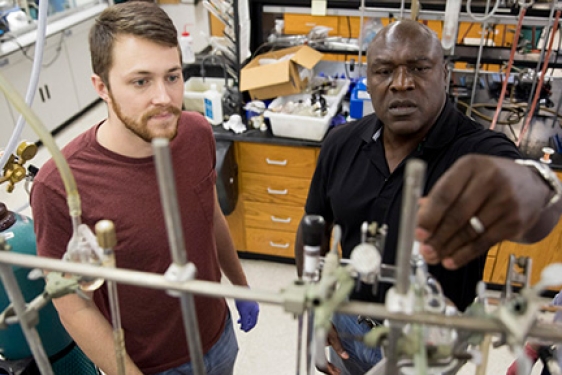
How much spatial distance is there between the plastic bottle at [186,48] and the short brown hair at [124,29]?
5.11 feet

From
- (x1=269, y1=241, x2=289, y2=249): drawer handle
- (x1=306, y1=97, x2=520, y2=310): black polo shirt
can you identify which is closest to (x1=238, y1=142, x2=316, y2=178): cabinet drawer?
(x1=269, y1=241, x2=289, y2=249): drawer handle

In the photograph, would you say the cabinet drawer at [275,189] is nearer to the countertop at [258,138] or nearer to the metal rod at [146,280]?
the countertop at [258,138]

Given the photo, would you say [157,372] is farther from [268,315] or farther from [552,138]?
[552,138]

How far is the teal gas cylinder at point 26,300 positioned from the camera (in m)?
1.28

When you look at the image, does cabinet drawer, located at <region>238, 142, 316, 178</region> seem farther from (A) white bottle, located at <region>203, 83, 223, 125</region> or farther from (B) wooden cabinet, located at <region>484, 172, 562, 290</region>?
(B) wooden cabinet, located at <region>484, 172, 562, 290</region>

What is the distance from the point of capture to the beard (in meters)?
1.16

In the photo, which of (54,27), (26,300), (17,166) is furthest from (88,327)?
(54,27)

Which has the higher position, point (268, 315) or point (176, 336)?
point (176, 336)

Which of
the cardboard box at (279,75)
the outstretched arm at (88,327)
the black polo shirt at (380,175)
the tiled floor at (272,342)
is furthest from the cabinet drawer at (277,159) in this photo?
the outstretched arm at (88,327)

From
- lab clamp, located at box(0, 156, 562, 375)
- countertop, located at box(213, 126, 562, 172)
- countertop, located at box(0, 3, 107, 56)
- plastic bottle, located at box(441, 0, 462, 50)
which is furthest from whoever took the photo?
countertop, located at box(0, 3, 107, 56)

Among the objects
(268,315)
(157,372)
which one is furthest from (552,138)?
(157,372)

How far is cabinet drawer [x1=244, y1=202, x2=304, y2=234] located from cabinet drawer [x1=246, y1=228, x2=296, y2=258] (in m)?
0.04

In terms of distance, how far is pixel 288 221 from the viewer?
2654 mm

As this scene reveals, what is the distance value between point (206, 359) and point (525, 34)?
3.13 metres
